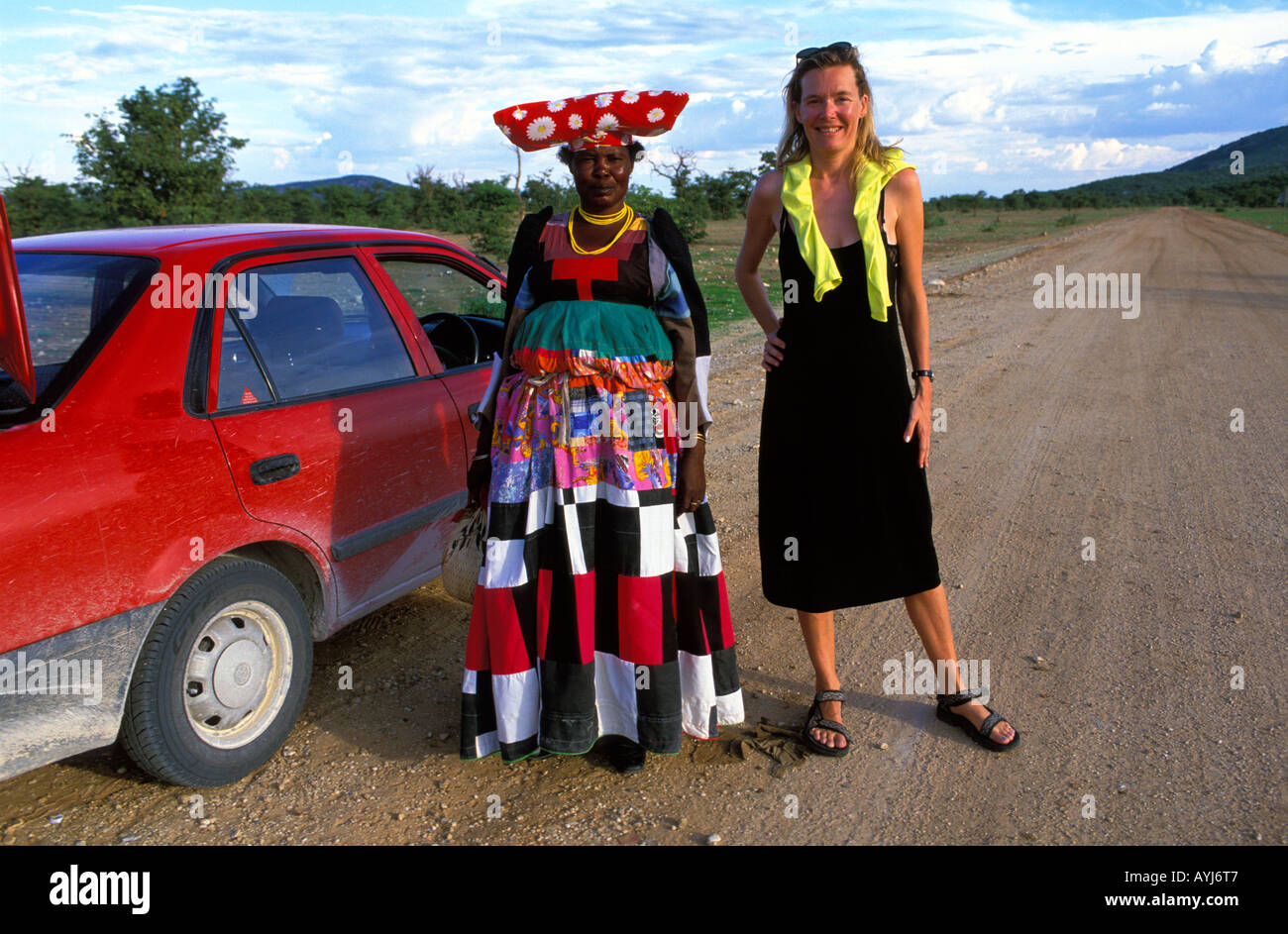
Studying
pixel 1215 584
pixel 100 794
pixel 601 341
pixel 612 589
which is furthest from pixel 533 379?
pixel 1215 584

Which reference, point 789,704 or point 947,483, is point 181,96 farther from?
point 789,704

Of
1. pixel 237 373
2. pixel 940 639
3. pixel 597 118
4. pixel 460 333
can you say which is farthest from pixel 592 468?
pixel 460 333

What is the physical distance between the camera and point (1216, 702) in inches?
135

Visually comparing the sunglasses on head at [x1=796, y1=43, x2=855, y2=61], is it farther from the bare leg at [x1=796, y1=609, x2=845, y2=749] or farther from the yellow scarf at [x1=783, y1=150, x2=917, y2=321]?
the bare leg at [x1=796, y1=609, x2=845, y2=749]

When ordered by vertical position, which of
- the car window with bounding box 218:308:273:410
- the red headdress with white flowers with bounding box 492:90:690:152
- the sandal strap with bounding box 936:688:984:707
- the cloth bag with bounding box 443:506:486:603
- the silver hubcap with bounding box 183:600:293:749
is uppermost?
the red headdress with white flowers with bounding box 492:90:690:152

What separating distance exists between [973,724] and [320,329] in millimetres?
2830

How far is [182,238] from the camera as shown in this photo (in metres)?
3.24

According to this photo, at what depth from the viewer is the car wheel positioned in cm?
270

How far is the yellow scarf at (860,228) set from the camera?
285 cm

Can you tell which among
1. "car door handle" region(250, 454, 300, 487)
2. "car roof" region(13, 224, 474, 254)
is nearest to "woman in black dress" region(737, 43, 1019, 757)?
"car door handle" region(250, 454, 300, 487)

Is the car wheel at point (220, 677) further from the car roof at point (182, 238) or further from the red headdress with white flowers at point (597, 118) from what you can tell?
the red headdress with white flowers at point (597, 118)

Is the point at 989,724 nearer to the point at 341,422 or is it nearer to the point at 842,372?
the point at 842,372

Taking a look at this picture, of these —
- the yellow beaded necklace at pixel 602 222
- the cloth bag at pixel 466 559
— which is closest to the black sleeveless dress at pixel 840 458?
the yellow beaded necklace at pixel 602 222

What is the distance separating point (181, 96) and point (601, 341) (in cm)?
2498
